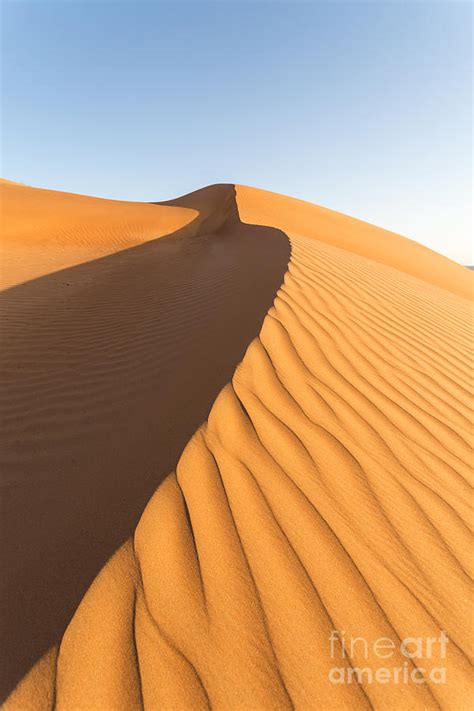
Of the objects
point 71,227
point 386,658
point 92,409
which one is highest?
point 71,227

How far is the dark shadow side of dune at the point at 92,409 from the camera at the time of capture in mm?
1577

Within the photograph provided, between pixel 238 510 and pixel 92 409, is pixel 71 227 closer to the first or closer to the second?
pixel 92 409

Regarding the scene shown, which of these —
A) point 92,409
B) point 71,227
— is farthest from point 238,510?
point 71,227

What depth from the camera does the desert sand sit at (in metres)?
1.29

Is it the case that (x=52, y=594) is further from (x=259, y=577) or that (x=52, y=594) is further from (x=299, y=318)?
(x=299, y=318)

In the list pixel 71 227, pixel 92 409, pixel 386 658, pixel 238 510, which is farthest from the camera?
pixel 71 227

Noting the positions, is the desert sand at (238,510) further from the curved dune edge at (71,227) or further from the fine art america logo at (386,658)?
the curved dune edge at (71,227)

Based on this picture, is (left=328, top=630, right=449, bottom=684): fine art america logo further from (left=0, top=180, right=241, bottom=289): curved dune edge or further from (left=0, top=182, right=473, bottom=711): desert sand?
(left=0, top=180, right=241, bottom=289): curved dune edge

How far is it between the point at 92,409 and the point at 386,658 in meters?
2.21

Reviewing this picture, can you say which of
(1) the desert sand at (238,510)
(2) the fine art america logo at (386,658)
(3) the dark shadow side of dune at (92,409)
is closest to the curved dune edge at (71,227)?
(3) the dark shadow side of dune at (92,409)

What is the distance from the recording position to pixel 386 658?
1.36 m

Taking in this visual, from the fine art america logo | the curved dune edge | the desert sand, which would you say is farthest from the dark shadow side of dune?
the curved dune edge

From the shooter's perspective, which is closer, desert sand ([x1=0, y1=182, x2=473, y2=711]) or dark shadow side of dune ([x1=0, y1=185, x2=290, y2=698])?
desert sand ([x1=0, y1=182, x2=473, y2=711])

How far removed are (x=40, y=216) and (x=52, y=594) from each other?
57.1ft
